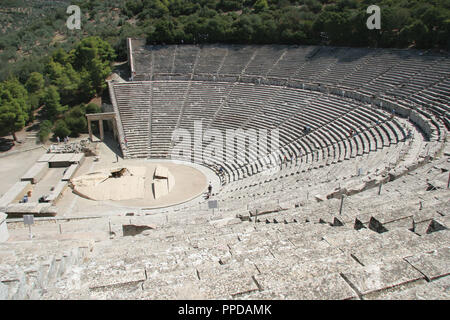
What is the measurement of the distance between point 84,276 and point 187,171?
61.7 ft

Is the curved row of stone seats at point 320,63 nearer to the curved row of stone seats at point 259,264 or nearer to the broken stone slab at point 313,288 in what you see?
the curved row of stone seats at point 259,264

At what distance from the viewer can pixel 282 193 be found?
1590 cm

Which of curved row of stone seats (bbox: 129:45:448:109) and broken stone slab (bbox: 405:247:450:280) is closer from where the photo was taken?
broken stone slab (bbox: 405:247:450:280)

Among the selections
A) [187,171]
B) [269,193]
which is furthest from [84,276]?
[187,171]

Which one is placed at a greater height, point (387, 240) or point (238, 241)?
point (387, 240)

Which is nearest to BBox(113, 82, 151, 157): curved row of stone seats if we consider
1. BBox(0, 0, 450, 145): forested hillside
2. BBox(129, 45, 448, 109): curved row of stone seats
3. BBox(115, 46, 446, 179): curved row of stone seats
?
BBox(115, 46, 446, 179): curved row of stone seats

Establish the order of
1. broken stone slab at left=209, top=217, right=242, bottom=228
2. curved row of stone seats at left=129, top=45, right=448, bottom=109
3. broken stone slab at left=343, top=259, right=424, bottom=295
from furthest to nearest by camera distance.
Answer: curved row of stone seats at left=129, top=45, right=448, bottom=109 < broken stone slab at left=209, top=217, right=242, bottom=228 < broken stone slab at left=343, top=259, right=424, bottom=295

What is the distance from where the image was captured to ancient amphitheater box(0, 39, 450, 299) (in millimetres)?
5262

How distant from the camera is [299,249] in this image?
6727 mm

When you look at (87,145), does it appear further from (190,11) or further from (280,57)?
(190,11)

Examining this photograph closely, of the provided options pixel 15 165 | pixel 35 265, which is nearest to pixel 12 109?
pixel 15 165

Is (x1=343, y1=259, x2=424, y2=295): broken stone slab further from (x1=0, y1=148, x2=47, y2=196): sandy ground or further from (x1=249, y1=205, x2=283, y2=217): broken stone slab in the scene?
(x1=0, y1=148, x2=47, y2=196): sandy ground

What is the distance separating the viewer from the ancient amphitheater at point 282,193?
5.26m

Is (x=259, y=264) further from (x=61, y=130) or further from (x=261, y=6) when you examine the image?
(x=261, y=6)
